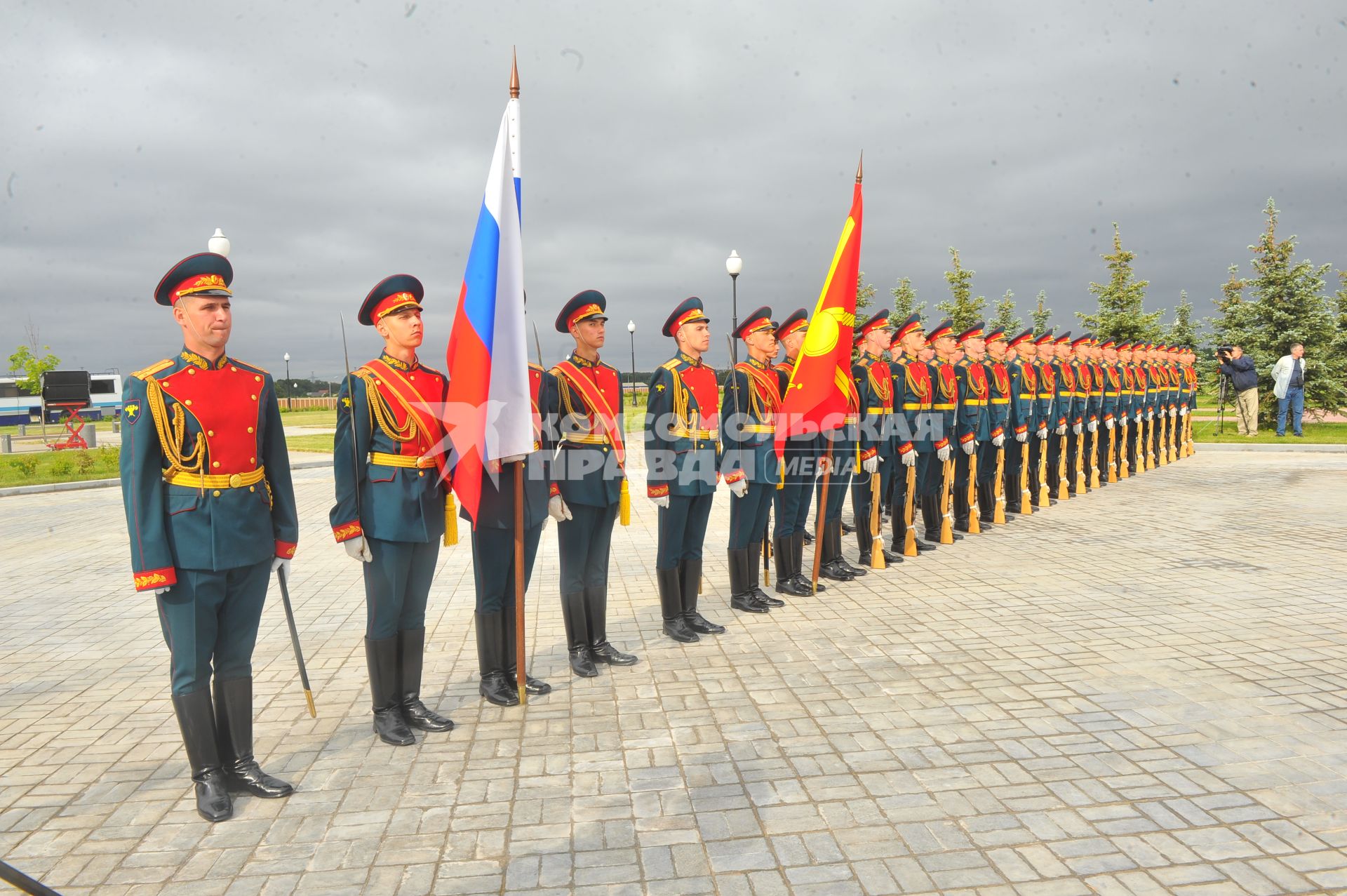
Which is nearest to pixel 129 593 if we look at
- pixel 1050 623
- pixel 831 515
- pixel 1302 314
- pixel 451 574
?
pixel 451 574

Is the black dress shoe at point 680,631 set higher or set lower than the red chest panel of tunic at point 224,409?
lower

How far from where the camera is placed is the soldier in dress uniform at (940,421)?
8703 mm

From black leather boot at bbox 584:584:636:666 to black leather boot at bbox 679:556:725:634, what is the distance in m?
0.75

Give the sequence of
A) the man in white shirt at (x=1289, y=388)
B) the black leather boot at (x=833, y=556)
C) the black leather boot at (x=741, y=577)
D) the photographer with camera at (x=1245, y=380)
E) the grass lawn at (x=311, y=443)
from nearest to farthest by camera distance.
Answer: the black leather boot at (x=741, y=577) < the black leather boot at (x=833, y=556) < the man in white shirt at (x=1289, y=388) < the photographer with camera at (x=1245, y=380) < the grass lawn at (x=311, y=443)

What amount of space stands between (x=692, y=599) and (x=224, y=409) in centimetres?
350

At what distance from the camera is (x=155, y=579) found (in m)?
3.23

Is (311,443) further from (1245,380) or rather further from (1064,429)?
(1245,380)

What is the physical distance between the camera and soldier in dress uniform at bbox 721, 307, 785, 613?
6488mm

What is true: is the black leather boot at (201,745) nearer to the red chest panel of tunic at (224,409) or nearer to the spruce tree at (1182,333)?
the red chest panel of tunic at (224,409)

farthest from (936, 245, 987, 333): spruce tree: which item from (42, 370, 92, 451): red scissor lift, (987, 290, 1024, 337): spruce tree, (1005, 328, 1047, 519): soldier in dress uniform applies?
(42, 370, 92, 451): red scissor lift

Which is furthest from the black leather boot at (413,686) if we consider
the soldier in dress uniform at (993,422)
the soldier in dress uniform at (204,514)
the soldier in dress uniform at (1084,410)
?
the soldier in dress uniform at (1084,410)

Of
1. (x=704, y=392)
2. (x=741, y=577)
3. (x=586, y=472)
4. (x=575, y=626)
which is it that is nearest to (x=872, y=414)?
(x=741, y=577)

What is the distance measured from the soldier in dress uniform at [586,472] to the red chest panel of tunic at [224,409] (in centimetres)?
177

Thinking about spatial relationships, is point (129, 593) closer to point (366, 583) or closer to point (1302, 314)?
point (366, 583)
